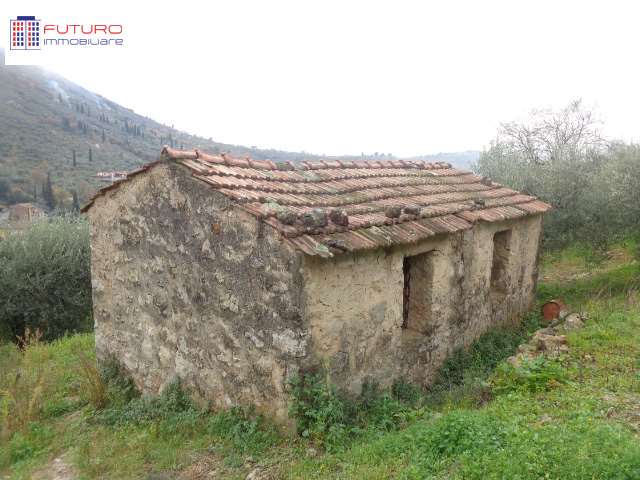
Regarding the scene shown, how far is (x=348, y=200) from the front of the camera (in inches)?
245

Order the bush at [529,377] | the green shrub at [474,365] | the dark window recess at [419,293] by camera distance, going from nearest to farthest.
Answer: the bush at [529,377] < the green shrub at [474,365] < the dark window recess at [419,293]

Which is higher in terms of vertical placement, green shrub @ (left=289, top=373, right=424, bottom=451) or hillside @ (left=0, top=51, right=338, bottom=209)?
hillside @ (left=0, top=51, right=338, bottom=209)

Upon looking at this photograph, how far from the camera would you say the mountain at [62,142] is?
3591cm

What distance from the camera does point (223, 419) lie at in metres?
5.22

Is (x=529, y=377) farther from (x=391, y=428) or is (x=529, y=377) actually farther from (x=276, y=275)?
(x=276, y=275)

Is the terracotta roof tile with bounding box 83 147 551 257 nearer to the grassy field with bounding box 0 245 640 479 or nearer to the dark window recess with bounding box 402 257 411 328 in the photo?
the dark window recess with bounding box 402 257 411 328

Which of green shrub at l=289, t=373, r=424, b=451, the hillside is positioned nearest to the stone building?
green shrub at l=289, t=373, r=424, b=451

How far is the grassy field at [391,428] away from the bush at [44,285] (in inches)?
218

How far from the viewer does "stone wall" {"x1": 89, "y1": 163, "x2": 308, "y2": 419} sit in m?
4.85

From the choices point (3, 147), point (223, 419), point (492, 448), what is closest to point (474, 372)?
point (492, 448)

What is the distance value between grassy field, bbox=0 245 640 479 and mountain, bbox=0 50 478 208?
2734 centimetres

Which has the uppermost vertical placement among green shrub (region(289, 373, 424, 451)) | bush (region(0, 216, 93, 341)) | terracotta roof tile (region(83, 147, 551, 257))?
terracotta roof tile (region(83, 147, 551, 257))

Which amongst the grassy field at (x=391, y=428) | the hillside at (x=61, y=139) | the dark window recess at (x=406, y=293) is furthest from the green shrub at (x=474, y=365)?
the hillside at (x=61, y=139)

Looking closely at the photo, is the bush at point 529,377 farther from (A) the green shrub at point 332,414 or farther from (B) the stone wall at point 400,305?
(B) the stone wall at point 400,305
